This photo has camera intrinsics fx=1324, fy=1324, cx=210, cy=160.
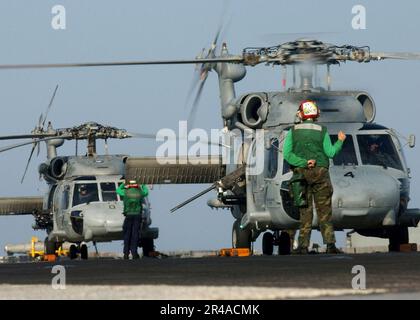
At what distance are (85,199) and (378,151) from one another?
14102 mm

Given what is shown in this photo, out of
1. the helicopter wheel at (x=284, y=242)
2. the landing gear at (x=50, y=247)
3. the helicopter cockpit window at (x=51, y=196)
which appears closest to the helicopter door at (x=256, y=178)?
the helicopter wheel at (x=284, y=242)

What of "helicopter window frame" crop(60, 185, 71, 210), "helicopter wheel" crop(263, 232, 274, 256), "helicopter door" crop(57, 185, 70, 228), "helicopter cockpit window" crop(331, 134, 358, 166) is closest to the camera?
"helicopter cockpit window" crop(331, 134, 358, 166)

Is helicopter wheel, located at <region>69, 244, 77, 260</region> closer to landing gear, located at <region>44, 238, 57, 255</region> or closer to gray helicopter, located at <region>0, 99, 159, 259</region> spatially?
gray helicopter, located at <region>0, 99, 159, 259</region>

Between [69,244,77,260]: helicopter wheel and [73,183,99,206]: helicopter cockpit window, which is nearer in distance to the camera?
[73,183,99,206]: helicopter cockpit window

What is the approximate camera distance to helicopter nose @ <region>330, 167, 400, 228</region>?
23.2m

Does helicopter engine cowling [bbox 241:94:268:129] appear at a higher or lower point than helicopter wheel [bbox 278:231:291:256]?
higher

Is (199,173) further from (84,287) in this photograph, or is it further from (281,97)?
(84,287)

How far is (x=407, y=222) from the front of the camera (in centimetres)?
2556

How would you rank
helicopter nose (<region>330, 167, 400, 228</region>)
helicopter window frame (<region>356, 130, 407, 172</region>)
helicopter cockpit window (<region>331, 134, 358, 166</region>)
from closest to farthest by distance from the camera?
Answer: 1. helicopter nose (<region>330, 167, 400, 228</region>)
2. helicopter cockpit window (<region>331, 134, 358, 166</region>)
3. helicopter window frame (<region>356, 130, 407, 172</region>)

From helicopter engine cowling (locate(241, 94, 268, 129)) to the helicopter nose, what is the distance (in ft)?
11.1

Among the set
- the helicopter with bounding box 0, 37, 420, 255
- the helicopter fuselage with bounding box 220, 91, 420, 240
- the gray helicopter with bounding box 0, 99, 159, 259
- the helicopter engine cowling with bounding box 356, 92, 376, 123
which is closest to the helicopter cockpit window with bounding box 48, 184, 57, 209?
the gray helicopter with bounding box 0, 99, 159, 259

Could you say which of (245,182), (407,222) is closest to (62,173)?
(245,182)
